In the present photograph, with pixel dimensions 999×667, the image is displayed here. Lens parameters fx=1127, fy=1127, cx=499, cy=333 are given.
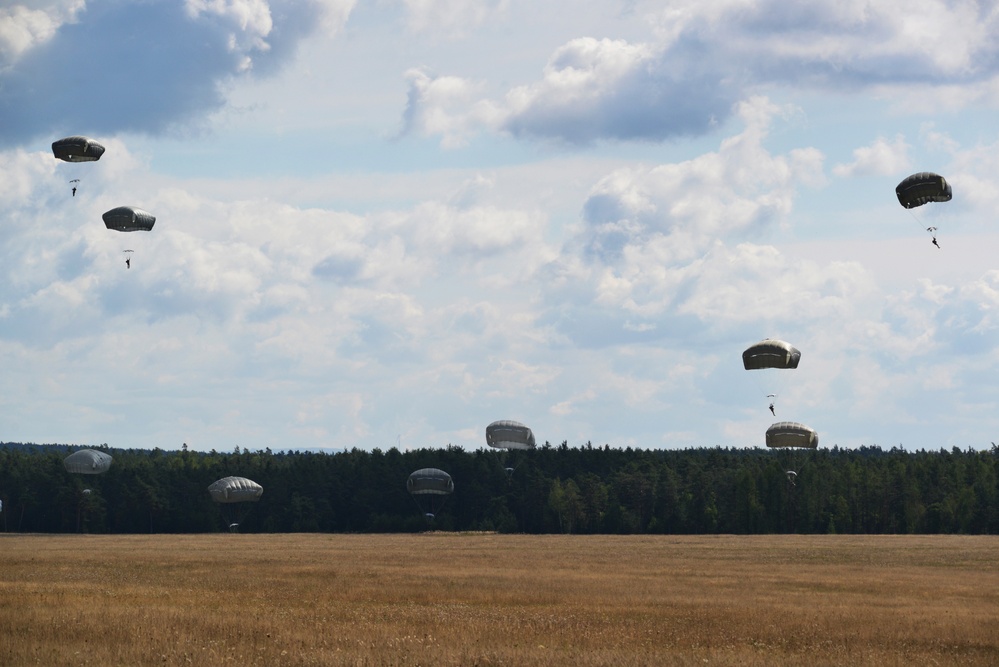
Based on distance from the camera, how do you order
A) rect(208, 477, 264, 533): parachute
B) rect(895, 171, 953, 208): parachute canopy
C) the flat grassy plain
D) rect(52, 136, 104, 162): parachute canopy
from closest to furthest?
the flat grassy plain < rect(895, 171, 953, 208): parachute canopy < rect(52, 136, 104, 162): parachute canopy < rect(208, 477, 264, 533): parachute

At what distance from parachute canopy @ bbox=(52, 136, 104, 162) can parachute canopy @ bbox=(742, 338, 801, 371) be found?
167 feet

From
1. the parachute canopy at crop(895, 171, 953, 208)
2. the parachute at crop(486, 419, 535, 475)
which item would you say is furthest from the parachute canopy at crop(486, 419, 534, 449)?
the parachute canopy at crop(895, 171, 953, 208)

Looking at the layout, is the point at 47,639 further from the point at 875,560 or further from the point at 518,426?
the point at 518,426

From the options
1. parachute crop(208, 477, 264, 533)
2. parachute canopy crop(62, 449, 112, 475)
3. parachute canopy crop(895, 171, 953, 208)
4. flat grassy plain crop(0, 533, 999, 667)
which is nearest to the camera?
flat grassy plain crop(0, 533, 999, 667)

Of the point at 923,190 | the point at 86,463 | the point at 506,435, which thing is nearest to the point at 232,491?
the point at 86,463

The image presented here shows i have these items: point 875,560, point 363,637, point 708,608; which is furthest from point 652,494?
point 363,637

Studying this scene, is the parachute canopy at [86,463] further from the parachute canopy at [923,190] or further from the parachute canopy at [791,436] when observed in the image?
the parachute canopy at [923,190]

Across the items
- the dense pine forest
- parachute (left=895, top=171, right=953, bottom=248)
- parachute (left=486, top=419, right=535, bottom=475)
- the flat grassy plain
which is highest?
parachute (left=895, top=171, right=953, bottom=248)

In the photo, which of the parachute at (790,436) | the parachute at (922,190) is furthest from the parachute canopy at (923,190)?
the parachute at (790,436)

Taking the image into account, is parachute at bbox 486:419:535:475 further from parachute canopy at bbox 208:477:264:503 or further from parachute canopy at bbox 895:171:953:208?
parachute canopy at bbox 895:171:953:208

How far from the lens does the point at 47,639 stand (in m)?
29.0

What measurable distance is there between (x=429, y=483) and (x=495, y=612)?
4462 inches

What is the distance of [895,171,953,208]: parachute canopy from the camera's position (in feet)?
220

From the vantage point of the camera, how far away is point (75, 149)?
263ft
